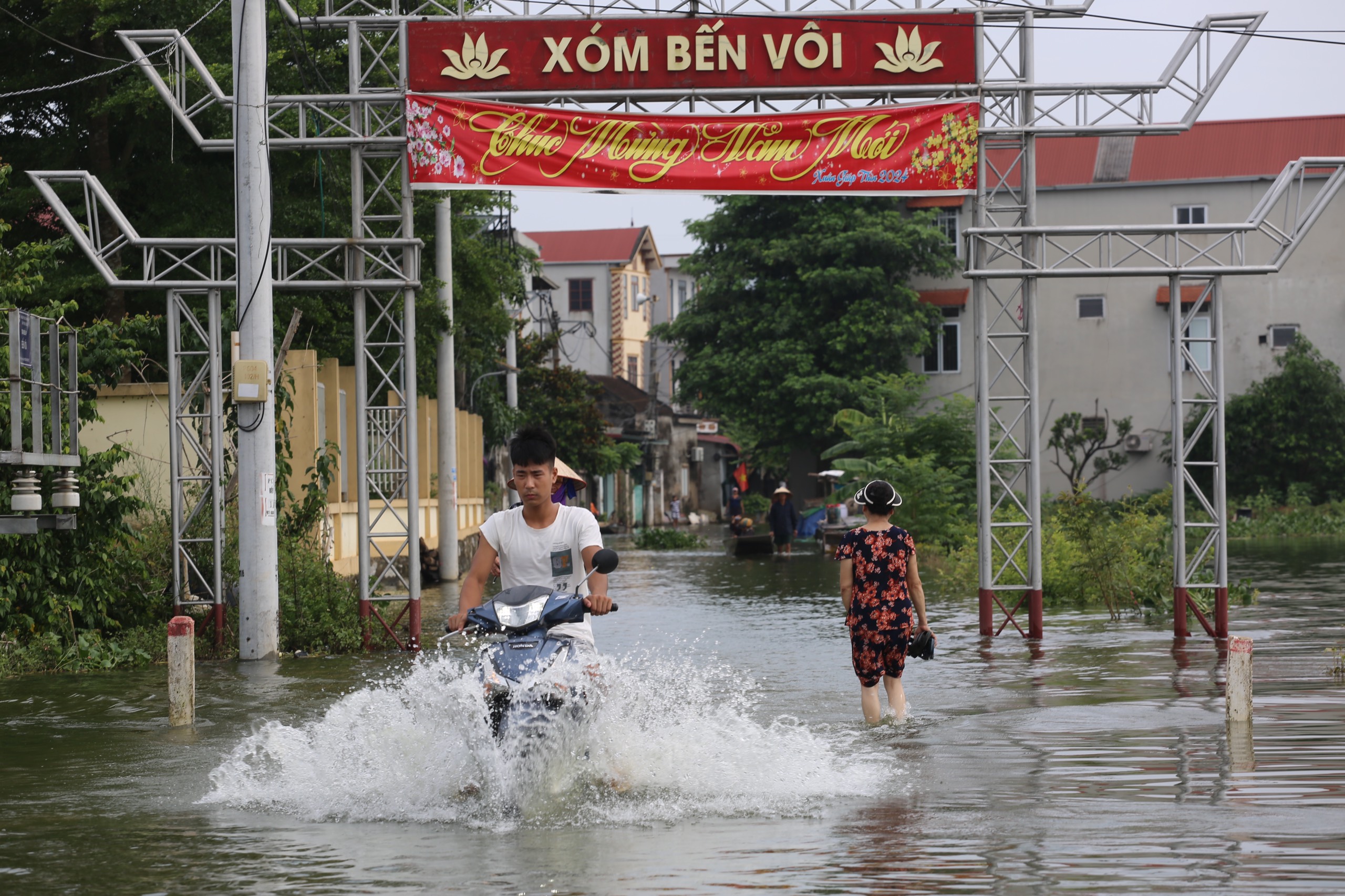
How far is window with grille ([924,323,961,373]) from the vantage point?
5144 cm

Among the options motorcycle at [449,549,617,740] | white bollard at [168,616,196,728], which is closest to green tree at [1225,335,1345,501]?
white bollard at [168,616,196,728]

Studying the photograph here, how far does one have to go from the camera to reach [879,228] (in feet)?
160

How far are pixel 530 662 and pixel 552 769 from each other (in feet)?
1.87

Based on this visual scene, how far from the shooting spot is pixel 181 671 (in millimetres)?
11594

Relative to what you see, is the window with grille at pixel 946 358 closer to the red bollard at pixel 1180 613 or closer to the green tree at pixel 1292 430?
the green tree at pixel 1292 430

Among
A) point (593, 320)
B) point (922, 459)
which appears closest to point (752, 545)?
point (922, 459)

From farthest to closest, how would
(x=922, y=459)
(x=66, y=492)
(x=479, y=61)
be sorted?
1. (x=922, y=459)
2. (x=479, y=61)
3. (x=66, y=492)

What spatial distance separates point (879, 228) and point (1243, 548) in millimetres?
15309

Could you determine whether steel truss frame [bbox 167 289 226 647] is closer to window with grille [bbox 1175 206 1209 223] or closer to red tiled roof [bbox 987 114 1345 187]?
red tiled roof [bbox 987 114 1345 187]

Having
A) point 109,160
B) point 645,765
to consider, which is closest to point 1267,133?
point 109,160

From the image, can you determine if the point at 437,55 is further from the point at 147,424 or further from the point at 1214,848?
the point at 1214,848

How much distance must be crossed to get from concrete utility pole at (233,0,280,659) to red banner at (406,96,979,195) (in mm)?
1650

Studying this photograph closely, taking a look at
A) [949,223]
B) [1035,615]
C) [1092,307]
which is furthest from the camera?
[949,223]

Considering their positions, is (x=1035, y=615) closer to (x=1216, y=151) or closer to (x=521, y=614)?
(x=521, y=614)
